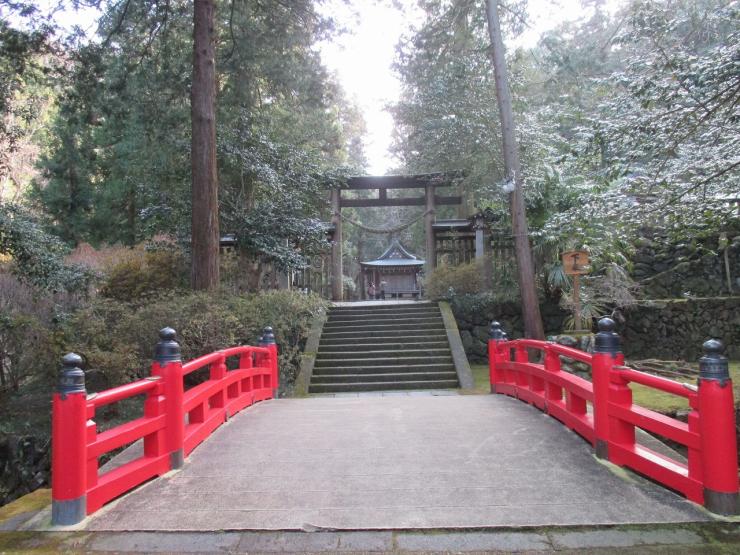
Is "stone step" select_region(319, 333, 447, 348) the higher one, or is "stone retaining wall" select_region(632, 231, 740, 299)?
"stone retaining wall" select_region(632, 231, 740, 299)

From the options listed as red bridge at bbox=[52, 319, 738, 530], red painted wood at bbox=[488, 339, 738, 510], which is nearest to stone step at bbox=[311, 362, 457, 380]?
red painted wood at bbox=[488, 339, 738, 510]

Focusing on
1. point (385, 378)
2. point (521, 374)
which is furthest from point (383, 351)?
point (521, 374)

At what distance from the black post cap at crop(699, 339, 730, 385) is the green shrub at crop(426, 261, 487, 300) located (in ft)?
34.0

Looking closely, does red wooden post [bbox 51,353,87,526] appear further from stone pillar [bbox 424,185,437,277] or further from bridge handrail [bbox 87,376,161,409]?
stone pillar [bbox 424,185,437,277]

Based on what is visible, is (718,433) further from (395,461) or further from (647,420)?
(395,461)

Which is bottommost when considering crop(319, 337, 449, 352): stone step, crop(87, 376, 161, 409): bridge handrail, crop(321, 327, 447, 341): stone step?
crop(319, 337, 449, 352): stone step

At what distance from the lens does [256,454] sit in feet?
13.2

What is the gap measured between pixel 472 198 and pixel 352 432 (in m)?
11.5

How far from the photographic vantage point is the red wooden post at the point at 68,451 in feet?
9.15

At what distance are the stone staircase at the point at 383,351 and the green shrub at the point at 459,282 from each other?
569 mm

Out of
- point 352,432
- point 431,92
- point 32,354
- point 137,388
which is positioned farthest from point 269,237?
point 137,388

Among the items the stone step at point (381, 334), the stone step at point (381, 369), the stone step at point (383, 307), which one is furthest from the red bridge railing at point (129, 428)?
the stone step at point (383, 307)

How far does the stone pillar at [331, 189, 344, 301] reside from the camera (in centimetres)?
1551

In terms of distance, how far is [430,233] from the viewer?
594 inches
